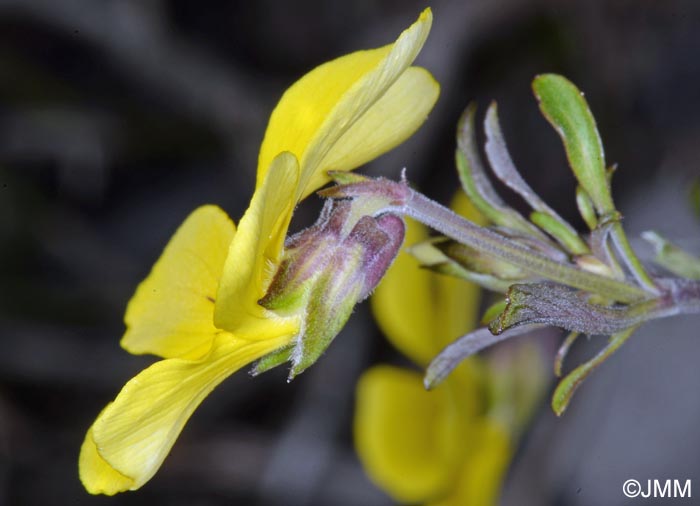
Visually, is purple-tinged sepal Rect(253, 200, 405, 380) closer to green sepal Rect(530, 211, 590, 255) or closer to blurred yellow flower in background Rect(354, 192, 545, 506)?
green sepal Rect(530, 211, 590, 255)

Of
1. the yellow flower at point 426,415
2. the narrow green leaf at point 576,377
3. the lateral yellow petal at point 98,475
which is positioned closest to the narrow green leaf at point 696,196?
the yellow flower at point 426,415

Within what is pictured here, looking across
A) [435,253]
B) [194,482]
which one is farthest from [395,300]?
[194,482]

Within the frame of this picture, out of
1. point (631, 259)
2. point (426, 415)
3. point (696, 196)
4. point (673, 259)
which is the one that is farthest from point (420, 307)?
point (631, 259)

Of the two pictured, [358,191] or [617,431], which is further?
[617,431]

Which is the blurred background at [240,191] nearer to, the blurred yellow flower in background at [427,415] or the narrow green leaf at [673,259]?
the blurred yellow flower in background at [427,415]

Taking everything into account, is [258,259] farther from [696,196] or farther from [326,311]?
[696,196]

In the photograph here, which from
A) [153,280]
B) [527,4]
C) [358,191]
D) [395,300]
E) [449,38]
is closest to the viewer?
[358,191]

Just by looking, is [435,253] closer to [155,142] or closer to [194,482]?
[155,142]
